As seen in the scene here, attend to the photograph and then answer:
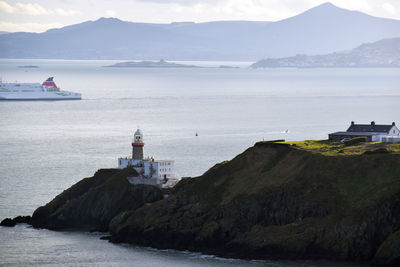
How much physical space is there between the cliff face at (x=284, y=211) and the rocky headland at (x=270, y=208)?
0.26 feet

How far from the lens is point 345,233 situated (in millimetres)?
73500

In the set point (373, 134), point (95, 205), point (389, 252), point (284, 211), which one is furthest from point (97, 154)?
point (389, 252)

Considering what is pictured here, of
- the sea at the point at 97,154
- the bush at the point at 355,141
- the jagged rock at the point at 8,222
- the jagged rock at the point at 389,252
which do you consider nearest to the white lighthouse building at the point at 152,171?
the sea at the point at 97,154

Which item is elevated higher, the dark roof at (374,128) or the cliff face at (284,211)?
the dark roof at (374,128)

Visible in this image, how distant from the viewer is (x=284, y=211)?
78000 millimetres

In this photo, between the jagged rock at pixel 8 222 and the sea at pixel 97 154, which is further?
the jagged rock at pixel 8 222

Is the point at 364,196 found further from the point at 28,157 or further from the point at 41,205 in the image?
the point at 28,157

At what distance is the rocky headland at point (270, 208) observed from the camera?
73875 mm

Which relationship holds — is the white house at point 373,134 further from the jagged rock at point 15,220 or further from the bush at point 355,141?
the jagged rock at point 15,220

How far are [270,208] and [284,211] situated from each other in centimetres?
137

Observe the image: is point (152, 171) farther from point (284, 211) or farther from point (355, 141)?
point (355, 141)

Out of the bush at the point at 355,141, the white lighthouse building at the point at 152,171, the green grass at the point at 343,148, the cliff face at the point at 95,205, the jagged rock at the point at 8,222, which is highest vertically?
the bush at the point at 355,141

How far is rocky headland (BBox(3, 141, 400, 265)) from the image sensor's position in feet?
242

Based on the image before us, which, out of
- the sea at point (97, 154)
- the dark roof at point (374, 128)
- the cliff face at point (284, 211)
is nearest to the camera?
the cliff face at point (284, 211)
